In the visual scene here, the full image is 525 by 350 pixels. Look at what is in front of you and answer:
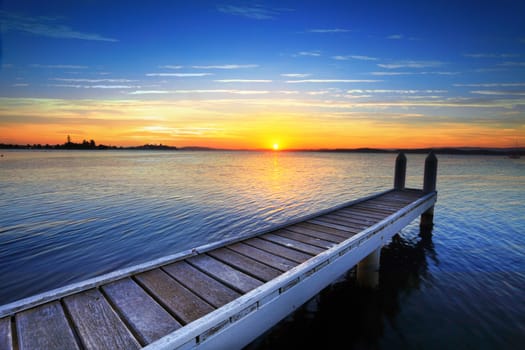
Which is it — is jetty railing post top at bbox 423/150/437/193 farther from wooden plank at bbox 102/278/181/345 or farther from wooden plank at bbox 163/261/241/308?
wooden plank at bbox 102/278/181/345

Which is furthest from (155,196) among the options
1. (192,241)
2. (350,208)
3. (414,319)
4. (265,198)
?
(414,319)

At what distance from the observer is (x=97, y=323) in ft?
9.62

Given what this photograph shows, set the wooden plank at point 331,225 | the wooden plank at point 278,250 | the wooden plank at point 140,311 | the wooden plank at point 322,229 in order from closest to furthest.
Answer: the wooden plank at point 140,311
the wooden plank at point 278,250
the wooden plank at point 322,229
the wooden plank at point 331,225

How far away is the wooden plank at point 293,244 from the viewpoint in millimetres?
5258

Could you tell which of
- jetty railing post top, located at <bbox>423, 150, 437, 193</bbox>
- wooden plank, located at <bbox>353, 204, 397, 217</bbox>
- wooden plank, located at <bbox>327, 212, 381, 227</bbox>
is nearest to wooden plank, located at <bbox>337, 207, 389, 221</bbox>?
wooden plank, located at <bbox>353, 204, 397, 217</bbox>

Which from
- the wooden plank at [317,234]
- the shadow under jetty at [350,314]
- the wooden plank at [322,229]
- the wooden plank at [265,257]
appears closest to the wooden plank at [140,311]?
the wooden plank at [265,257]

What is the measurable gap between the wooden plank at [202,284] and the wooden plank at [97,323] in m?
1.01

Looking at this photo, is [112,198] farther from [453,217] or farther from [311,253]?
[453,217]

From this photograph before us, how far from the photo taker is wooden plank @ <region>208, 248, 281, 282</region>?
13.7 ft

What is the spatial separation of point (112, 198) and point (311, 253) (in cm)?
1668

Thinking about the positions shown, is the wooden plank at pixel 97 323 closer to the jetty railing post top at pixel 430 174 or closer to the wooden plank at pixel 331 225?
the wooden plank at pixel 331 225

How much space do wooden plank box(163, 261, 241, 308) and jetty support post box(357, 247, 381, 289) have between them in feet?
14.5

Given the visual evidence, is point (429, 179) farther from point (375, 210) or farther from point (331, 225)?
point (331, 225)

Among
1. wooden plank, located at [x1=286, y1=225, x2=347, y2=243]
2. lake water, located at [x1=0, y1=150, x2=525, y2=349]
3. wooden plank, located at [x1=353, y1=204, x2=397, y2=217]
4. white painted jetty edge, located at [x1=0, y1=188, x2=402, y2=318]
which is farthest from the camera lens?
wooden plank, located at [x1=353, y1=204, x2=397, y2=217]
